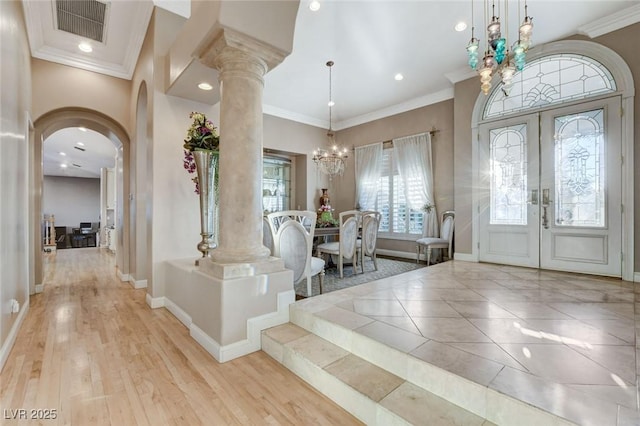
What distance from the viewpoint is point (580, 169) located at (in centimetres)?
370

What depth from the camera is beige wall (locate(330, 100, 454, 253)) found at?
219 inches

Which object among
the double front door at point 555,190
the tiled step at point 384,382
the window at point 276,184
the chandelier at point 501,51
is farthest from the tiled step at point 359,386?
the window at point 276,184

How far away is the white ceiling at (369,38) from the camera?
3330mm

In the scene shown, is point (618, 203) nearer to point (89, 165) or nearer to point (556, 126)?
point (556, 126)

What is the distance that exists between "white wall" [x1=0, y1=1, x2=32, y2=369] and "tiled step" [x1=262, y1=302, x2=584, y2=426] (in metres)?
2.05

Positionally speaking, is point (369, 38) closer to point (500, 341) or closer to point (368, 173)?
point (368, 173)

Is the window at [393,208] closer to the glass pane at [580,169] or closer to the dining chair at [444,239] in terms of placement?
the dining chair at [444,239]

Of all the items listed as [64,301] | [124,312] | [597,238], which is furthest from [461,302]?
[64,301]

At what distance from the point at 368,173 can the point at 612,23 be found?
14.5ft

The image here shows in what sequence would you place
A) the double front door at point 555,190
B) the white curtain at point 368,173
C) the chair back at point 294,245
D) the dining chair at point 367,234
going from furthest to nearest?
the white curtain at point 368,173
the dining chair at point 367,234
the double front door at point 555,190
the chair back at point 294,245

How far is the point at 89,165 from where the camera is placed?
34.6ft

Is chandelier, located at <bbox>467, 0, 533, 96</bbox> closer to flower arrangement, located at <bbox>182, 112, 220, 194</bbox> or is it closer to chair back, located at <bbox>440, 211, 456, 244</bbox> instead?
chair back, located at <bbox>440, 211, 456, 244</bbox>

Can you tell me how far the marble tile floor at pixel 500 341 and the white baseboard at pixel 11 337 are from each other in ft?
6.76

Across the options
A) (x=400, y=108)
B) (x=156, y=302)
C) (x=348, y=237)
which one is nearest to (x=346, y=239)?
(x=348, y=237)
